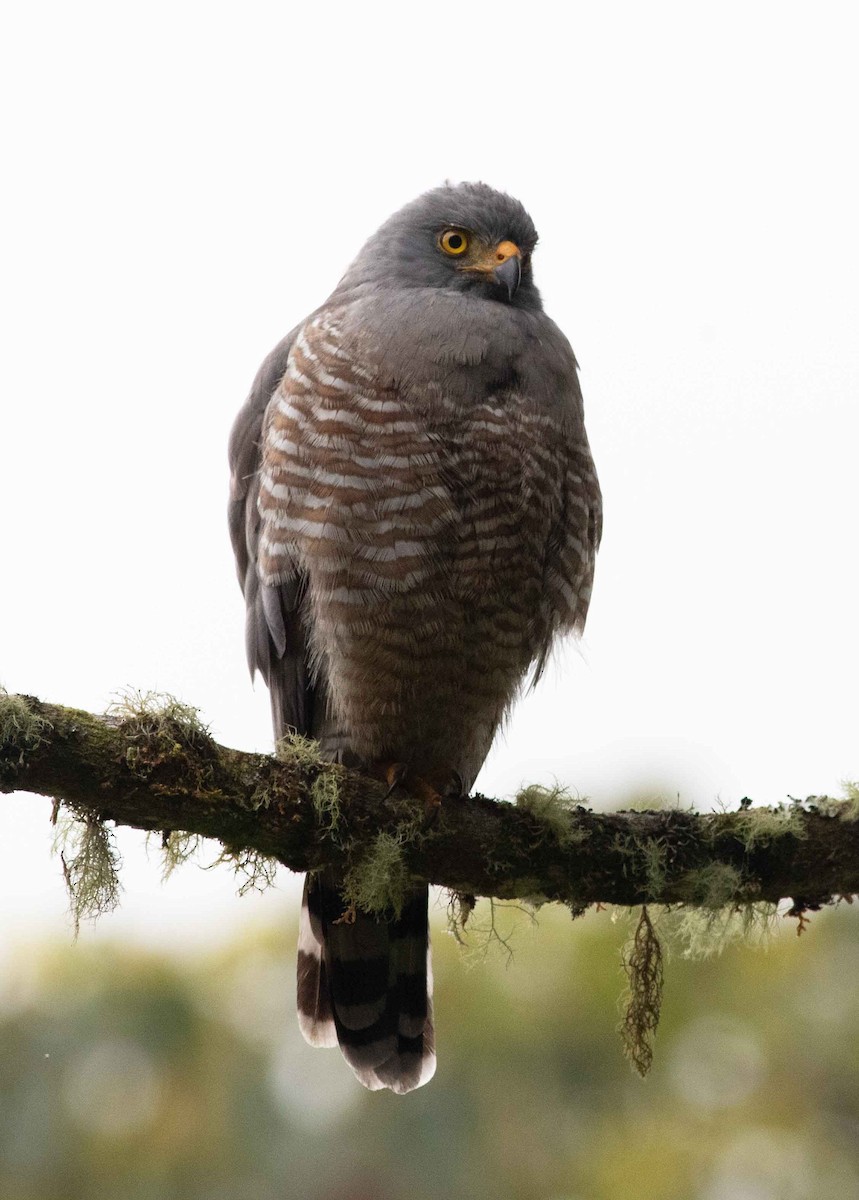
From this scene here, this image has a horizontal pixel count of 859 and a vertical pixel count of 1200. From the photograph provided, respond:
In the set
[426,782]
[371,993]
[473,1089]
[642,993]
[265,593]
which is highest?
[265,593]

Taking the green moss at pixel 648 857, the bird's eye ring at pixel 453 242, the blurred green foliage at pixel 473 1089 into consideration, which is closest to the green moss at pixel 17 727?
the green moss at pixel 648 857

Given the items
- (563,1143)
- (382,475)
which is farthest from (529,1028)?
(382,475)

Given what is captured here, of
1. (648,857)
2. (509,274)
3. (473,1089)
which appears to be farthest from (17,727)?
(473,1089)

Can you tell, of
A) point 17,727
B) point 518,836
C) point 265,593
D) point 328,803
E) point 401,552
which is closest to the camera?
point 17,727

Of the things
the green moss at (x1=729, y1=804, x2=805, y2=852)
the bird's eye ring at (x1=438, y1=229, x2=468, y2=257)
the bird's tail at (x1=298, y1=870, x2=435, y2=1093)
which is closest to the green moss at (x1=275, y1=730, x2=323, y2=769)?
the bird's tail at (x1=298, y1=870, x2=435, y2=1093)

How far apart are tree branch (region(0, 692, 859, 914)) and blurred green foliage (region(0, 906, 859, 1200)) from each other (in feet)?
5.97

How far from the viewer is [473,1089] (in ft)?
16.5

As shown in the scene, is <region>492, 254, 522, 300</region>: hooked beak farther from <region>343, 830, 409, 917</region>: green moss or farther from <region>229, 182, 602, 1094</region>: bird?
<region>343, 830, 409, 917</region>: green moss

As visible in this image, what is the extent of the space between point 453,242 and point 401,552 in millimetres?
1448

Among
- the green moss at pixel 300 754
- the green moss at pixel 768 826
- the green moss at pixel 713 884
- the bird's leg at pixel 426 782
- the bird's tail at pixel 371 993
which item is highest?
the green moss at pixel 300 754

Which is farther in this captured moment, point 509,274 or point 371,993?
point 509,274

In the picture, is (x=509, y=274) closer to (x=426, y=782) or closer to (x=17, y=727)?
(x=426, y=782)

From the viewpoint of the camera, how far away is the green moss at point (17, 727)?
7.84 ft

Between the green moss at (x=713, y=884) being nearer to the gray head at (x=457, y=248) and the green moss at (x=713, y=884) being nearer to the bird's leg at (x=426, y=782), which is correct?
the bird's leg at (x=426, y=782)
